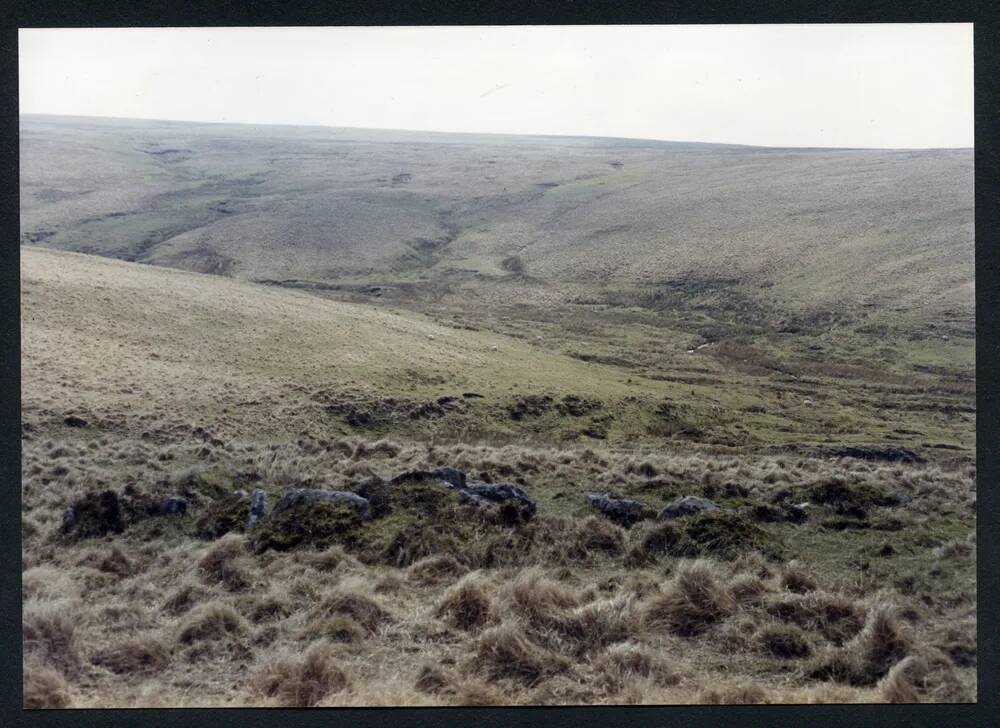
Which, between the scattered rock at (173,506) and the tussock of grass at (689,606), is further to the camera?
the scattered rock at (173,506)

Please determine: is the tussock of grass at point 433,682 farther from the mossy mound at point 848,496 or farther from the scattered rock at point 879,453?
the scattered rock at point 879,453

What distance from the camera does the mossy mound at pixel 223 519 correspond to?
7.55m

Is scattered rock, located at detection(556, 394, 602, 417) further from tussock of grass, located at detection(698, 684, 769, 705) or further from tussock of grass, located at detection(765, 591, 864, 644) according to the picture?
tussock of grass, located at detection(698, 684, 769, 705)

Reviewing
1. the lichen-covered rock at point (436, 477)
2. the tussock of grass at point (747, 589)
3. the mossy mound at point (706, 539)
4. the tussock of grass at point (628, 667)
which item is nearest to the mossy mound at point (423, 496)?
the lichen-covered rock at point (436, 477)

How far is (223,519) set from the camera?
302 inches

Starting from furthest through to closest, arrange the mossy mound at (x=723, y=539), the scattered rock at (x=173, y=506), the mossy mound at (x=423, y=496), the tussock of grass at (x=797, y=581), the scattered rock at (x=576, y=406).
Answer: the scattered rock at (x=576, y=406) < the scattered rock at (x=173, y=506) < the mossy mound at (x=423, y=496) < the mossy mound at (x=723, y=539) < the tussock of grass at (x=797, y=581)

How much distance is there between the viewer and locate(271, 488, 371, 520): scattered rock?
24.3 feet

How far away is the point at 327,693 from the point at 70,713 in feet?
5.87

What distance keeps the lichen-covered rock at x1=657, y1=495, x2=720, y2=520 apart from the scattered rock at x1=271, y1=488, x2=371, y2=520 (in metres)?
2.91

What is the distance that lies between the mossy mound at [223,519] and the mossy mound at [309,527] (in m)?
0.36

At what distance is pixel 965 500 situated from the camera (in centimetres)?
887

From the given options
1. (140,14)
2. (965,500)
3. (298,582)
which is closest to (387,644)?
(298,582)

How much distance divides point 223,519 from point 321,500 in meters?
1.06

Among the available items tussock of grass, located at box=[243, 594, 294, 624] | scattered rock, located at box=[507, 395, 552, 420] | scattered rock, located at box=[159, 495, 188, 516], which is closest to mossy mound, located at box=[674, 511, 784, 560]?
tussock of grass, located at box=[243, 594, 294, 624]
